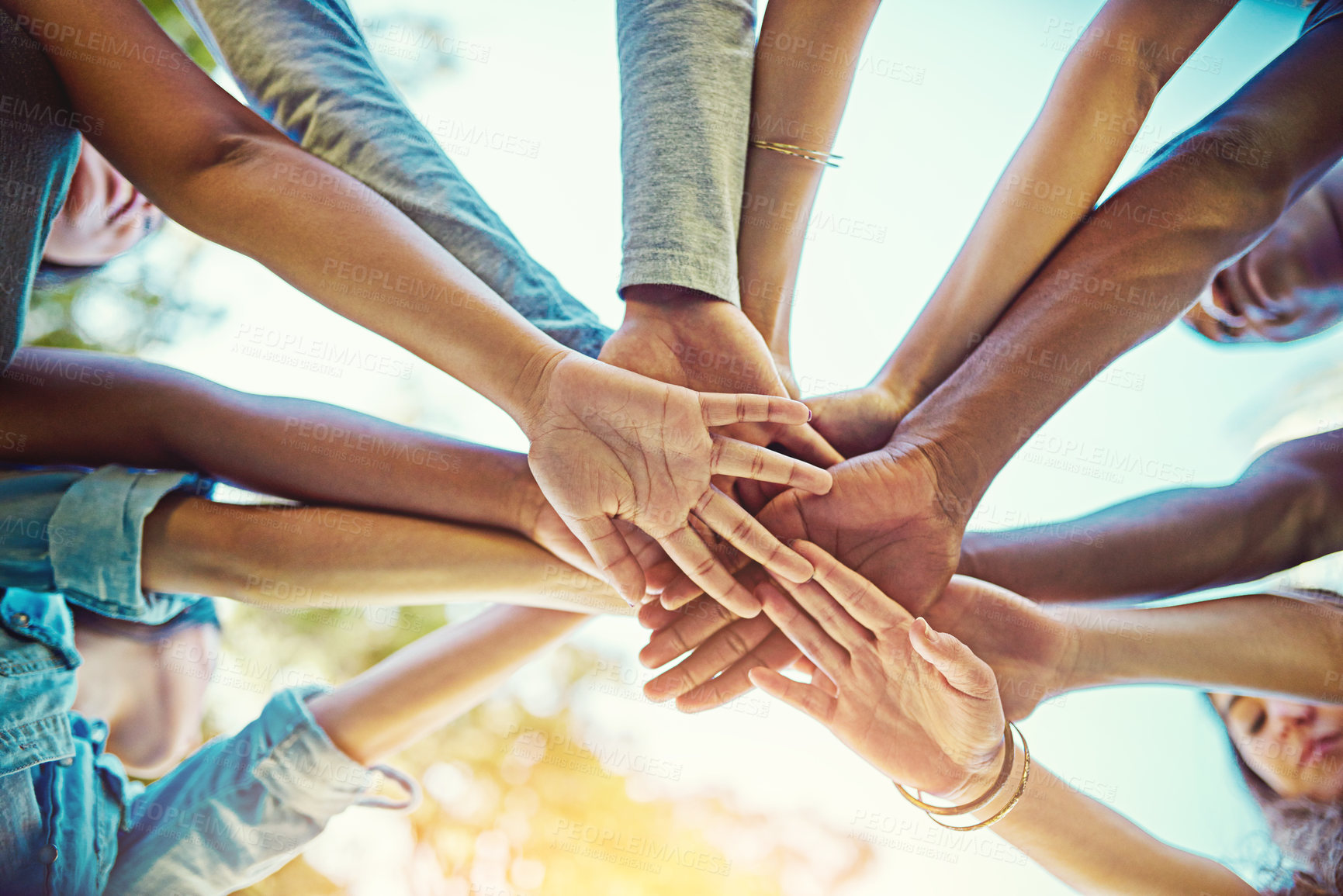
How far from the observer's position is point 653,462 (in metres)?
0.71

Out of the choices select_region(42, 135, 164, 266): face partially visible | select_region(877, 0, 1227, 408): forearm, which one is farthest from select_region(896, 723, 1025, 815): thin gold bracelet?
select_region(42, 135, 164, 266): face partially visible

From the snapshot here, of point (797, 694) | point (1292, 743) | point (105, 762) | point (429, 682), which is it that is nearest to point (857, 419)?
point (797, 694)

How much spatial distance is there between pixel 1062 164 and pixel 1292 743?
0.74m

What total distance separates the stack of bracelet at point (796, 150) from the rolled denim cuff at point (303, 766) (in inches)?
31.9

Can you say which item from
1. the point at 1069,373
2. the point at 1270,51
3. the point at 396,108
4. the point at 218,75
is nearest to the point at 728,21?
the point at 396,108

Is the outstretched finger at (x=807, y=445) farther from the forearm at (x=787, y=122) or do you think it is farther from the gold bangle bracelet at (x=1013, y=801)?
the gold bangle bracelet at (x=1013, y=801)

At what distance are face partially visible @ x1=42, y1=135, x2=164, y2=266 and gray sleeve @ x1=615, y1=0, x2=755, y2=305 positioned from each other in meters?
0.67

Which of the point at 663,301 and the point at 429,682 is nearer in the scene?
the point at 663,301

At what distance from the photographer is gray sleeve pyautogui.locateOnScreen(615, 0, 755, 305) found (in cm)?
75

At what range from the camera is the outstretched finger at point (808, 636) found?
780 millimetres

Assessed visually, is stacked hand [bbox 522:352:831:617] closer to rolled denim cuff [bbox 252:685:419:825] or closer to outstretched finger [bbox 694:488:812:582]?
outstretched finger [bbox 694:488:812:582]

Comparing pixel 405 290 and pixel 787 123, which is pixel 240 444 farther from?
pixel 787 123

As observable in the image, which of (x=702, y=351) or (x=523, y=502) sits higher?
(x=702, y=351)

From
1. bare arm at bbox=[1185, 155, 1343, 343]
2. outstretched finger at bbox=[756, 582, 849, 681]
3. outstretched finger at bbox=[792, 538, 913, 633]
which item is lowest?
outstretched finger at bbox=[756, 582, 849, 681]
